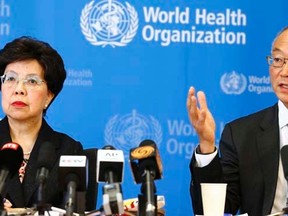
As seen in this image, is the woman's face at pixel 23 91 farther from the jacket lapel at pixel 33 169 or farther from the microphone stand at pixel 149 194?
the microphone stand at pixel 149 194

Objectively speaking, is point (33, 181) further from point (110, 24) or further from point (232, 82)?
point (232, 82)

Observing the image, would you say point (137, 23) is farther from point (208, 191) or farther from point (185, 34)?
point (208, 191)

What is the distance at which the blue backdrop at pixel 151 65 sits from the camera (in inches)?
153

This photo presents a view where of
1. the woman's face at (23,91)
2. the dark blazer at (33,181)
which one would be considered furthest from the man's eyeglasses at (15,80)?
the dark blazer at (33,181)

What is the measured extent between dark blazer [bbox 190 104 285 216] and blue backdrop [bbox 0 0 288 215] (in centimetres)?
116

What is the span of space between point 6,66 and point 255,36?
5.80ft

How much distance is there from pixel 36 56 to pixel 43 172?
107cm

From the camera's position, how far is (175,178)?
3.98 metres

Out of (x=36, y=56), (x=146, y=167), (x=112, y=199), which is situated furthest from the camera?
(x=36, y=56)

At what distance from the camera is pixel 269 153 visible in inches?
108

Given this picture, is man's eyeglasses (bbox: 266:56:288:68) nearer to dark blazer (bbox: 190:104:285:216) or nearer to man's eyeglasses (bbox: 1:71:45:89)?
dark blazer (bbox: 190:104:285:216)

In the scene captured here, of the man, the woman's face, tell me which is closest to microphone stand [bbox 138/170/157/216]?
the man

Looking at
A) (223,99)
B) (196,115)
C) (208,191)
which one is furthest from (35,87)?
(223,99)

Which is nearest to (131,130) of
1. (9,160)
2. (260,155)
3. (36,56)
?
(36,56)
